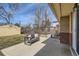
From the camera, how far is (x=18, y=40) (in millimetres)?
4660

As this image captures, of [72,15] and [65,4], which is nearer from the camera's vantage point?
[65,4]

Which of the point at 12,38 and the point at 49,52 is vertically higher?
the point at 12,38

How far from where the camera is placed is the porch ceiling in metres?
4.53

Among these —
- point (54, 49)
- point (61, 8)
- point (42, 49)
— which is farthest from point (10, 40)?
point (61, 8)

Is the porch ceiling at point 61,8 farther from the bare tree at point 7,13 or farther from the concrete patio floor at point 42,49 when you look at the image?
the bare tree at point 7,13

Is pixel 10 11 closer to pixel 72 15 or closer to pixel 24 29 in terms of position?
pixel 24 29

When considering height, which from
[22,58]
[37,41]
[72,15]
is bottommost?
[22,58]

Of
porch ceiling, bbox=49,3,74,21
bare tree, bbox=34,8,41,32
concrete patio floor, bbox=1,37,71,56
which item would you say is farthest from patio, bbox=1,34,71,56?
porch ceiling, bbox=49,3,74,21

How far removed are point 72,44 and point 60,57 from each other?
0.46 m

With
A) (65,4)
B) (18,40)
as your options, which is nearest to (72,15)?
(65,4)

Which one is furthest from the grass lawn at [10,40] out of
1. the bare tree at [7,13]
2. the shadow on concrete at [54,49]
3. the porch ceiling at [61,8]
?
the porch ceiling at [61,8]

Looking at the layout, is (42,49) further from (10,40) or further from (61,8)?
(61,8)

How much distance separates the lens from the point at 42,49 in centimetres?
468

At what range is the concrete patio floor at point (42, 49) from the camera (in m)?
4.63
